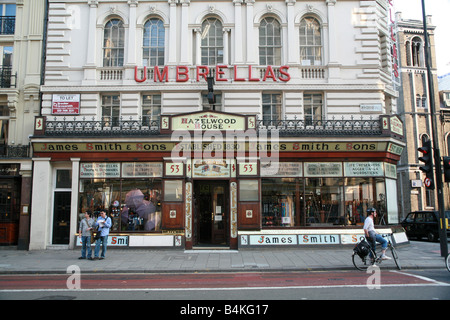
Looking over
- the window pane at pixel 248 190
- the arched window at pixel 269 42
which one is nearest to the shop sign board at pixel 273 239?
the window pane at pixel 248 190

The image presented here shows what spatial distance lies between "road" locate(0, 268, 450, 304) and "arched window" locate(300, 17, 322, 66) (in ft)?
37.4

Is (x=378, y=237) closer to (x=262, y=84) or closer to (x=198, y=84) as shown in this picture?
(x=262, y=84)

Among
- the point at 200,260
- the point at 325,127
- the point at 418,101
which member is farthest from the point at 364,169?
the point at 418,101

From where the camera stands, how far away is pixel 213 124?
17.1 metres

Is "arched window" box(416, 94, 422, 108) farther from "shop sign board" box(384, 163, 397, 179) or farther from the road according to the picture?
the road

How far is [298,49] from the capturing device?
18844 millimetres

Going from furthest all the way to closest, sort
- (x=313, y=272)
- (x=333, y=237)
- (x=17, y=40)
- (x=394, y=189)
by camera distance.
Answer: (x=17, y=40) < (x=394, y=189) < (x=333, y=237) < (x=313, y=272)

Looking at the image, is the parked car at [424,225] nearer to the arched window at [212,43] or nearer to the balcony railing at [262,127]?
the balcony railing at [262,127]

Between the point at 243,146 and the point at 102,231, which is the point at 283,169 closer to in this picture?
the point at 243,146

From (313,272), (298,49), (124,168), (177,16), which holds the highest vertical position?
(177,16)

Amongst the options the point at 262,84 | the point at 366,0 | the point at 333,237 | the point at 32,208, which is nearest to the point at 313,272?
the point at 333,237

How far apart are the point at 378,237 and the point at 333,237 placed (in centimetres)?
467

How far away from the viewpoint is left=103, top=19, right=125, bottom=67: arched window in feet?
62.8

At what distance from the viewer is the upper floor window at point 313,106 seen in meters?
18.5
